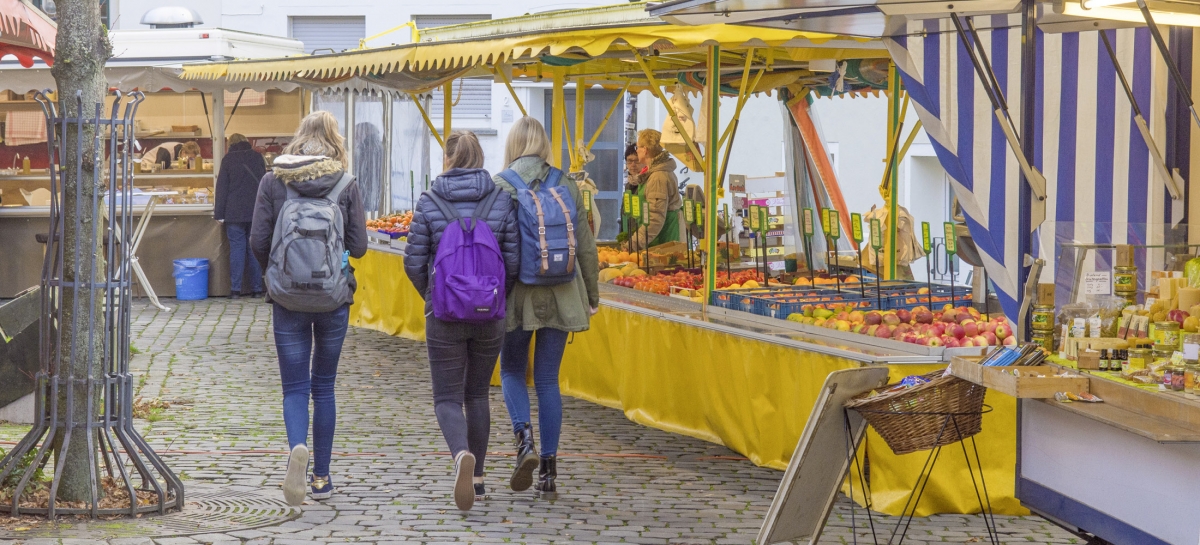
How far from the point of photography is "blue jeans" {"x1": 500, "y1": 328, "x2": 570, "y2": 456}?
604 cm

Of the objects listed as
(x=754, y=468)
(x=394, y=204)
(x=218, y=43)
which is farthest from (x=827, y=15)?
(x=218, y=43)

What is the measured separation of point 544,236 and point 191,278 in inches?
381

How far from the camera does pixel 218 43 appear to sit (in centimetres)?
1611

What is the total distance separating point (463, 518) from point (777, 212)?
153 inches

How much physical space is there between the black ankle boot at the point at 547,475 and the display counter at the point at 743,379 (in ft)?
3.74

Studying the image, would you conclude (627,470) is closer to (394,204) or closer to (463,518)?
(463,518)

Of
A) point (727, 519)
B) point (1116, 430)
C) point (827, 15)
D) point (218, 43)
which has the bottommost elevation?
point (727, 519)

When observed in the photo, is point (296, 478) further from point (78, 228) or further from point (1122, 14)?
point (1122, 14)

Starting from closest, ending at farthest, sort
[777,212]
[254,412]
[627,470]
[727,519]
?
[727,519]
[627,470]
[254,412]
[777,212]

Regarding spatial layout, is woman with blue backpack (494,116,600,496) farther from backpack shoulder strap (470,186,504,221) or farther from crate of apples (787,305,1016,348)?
crate of apples (787,305,1016,348)

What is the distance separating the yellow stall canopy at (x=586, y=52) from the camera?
24.2 ft

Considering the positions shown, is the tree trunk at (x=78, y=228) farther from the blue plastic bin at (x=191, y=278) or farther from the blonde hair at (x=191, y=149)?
the blonde hair at (x=191, y=149)

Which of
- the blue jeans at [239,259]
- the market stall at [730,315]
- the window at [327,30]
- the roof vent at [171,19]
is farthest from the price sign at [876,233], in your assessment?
the window at [327,30]

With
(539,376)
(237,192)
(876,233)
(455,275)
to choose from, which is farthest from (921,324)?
(237,192)
